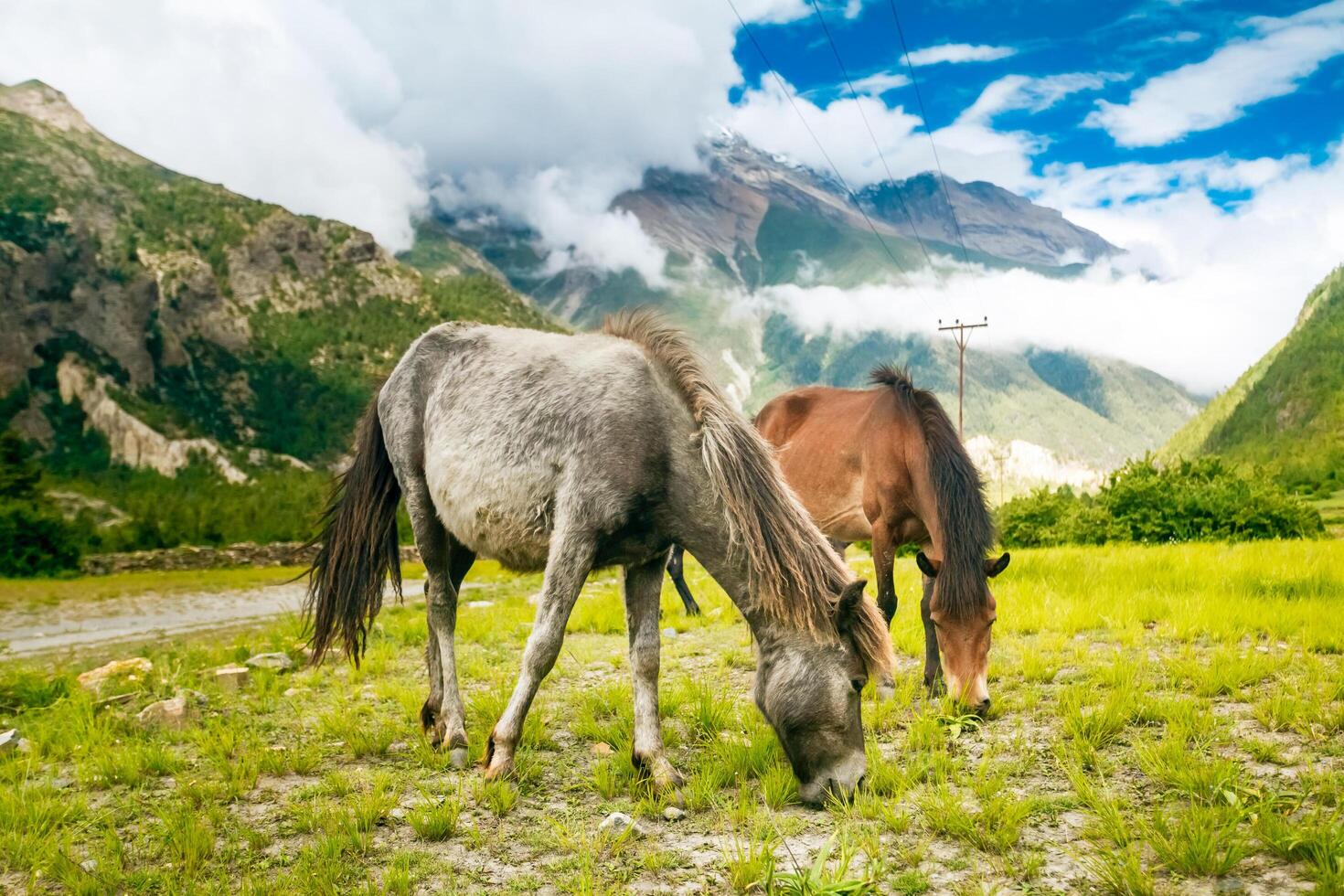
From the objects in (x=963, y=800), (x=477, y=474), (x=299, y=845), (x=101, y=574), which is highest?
(x=477, y=474)

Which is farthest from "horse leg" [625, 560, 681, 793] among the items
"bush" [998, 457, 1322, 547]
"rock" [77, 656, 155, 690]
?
"bush" [998, 457, 1322, 547]

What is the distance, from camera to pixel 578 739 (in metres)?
5.90

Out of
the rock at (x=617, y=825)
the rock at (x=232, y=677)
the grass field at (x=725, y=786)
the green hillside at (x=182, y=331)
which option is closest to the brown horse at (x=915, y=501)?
the grass field at (x=725, y=786)

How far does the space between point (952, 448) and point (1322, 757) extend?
316 cm

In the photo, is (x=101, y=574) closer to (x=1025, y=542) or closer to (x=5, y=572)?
(x=5, y=572)

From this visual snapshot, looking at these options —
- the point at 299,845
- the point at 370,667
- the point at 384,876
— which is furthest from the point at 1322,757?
A: the point at 370,667

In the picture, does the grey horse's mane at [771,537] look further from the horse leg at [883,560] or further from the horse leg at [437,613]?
the horse leg at [883,560]

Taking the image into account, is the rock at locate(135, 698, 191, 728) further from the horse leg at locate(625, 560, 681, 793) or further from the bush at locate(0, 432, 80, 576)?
the bush at locate(0, 432, 80, 576)

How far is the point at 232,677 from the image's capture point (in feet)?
25.6

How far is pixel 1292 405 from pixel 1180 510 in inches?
5495

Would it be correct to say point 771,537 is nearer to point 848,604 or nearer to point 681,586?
point 848,604

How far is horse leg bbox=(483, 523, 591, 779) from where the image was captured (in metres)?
4.82

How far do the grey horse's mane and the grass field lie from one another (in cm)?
83

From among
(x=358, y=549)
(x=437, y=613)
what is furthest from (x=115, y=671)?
(x=437, y=613)
